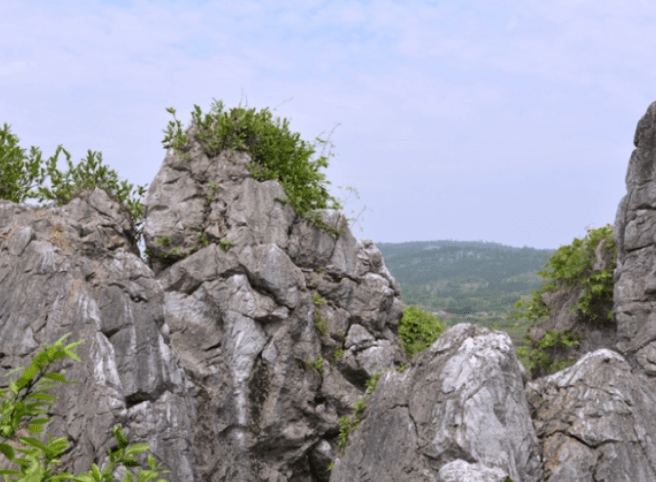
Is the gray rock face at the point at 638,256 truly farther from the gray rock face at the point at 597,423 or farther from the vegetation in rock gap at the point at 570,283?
the gray rock face at the point at 597,423

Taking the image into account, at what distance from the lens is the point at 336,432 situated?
47.3ft

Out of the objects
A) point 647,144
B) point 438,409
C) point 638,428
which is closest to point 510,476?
point 438,409

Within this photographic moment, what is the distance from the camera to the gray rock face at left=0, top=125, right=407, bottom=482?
11.0 metres

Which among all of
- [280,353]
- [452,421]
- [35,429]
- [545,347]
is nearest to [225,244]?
[280,353]

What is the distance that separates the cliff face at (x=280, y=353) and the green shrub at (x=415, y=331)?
172 cm

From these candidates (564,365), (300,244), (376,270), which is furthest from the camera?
(376,270)

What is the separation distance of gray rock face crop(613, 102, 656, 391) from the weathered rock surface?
0.83 meters

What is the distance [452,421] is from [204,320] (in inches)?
286

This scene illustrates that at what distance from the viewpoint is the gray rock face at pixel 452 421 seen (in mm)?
8508

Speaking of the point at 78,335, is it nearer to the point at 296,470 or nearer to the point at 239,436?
the point at 239,436

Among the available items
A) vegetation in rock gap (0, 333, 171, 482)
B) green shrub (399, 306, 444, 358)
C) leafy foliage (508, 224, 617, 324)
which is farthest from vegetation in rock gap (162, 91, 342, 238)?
vegetation in rock gap (0, 333, 171, 482)

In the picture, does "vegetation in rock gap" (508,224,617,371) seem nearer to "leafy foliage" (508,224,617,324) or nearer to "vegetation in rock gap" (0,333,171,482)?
"leafy foliage" (508,224,617,324)

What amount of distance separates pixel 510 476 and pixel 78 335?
837 centimetres

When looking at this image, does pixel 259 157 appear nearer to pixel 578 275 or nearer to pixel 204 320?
pixel 204 320
